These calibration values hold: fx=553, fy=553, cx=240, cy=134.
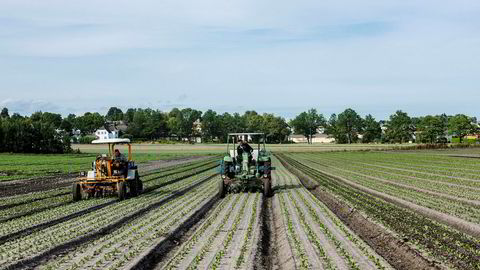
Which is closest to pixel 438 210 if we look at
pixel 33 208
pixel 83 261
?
pixel 83 261

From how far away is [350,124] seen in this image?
6841 inches

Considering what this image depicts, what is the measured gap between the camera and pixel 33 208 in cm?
1784

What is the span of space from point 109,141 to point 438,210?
1096cm

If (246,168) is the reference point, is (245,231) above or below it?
below

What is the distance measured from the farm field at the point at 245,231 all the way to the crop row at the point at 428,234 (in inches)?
0.9

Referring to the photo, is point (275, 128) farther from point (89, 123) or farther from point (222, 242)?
point (222, 242)

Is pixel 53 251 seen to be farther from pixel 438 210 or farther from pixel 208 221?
pixel 438 210

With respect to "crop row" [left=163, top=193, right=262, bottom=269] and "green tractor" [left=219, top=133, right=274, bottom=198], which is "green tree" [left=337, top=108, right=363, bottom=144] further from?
"crop row" [left=163, top=193, right=262, bottom=269]

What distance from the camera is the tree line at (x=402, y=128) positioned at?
13050 cm

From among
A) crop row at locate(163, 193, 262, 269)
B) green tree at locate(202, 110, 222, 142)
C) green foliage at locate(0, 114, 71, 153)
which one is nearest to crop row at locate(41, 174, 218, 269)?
crop row at locate(163, 193, 262, 269)

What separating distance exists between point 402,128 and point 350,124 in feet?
75.1

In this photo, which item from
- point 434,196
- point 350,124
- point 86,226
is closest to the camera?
point 86,226

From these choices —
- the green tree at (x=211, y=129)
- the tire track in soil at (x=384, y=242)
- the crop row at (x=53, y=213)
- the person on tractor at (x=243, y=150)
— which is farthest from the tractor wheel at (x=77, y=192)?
the green tree at (x=211, y=129)

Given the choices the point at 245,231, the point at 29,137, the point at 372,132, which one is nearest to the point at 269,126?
the point at 372,132
